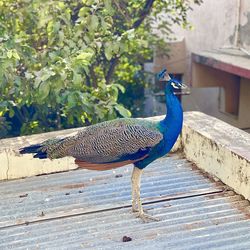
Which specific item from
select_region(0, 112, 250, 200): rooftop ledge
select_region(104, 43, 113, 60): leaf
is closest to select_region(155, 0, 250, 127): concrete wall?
select_region(104, 43, 113, 60): leaf

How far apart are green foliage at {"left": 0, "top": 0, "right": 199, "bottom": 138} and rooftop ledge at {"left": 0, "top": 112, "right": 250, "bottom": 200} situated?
20.2 inches

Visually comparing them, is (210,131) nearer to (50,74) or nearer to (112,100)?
(112,100)

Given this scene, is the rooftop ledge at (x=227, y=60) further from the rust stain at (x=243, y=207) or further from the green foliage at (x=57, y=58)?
the rust stain at (x=243, y=207)

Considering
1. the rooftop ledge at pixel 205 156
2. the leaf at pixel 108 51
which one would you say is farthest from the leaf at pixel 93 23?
the rooftop ledge at pixel 205 156

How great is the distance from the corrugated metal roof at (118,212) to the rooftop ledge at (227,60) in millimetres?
2708

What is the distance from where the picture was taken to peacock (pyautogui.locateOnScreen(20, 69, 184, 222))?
318 cm

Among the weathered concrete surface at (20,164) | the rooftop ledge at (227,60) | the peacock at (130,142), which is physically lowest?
the weathered concrete surface at (20,164)

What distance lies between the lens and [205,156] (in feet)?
13.5

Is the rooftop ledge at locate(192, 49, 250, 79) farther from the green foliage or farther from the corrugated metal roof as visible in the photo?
the corrugated metal roof

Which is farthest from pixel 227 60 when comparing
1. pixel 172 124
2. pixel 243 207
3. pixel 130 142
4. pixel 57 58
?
pixel 130 142

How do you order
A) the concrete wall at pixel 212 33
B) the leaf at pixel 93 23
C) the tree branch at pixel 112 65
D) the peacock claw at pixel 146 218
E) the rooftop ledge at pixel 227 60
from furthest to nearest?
the concrete wall at pixel 212 33, the tree branch at pixel 112 65, the rooftop ledge at pixel 227 60, the leaf at pixel 93 23, the peacock claw at pixel 146 218

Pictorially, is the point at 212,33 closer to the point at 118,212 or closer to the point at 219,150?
the point at 219,150

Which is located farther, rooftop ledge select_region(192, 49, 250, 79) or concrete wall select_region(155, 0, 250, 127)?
concrete wall select_region(155, 0, 250, 127)

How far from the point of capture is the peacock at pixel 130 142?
3.18 metres
